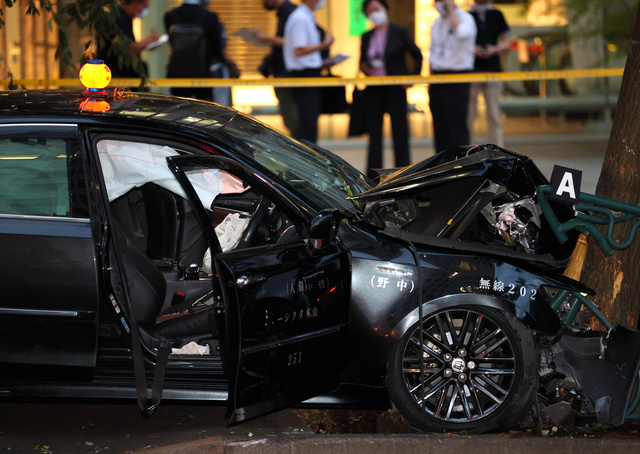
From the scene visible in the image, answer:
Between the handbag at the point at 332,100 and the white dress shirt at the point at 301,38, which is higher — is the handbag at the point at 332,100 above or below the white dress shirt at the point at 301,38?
below

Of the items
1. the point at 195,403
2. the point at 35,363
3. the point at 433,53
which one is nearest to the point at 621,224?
the point at 195,403

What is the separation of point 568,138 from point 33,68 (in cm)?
775

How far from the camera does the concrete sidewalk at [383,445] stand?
4.14m

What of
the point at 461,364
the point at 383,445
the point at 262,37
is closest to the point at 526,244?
the point at 461,364

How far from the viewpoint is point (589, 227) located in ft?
15.5

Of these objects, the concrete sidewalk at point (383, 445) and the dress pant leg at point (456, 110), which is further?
the dress pant leg at point (456, 110)

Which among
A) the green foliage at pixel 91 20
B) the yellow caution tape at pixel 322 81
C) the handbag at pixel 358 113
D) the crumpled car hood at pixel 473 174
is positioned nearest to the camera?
the crumpled car hood at pixel 473 174

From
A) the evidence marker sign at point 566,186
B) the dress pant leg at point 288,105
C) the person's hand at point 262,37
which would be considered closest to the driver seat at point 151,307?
the evidence marker sign at point 566,186

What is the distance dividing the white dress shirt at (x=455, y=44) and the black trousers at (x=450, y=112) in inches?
9.9

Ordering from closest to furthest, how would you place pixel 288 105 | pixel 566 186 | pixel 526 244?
pixel 566 186, pixel 526 244, pixel 288 105

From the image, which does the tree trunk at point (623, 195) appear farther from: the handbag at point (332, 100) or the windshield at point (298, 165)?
the handbag at point (332, 100)

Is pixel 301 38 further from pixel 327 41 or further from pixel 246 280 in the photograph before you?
pixel 246 280

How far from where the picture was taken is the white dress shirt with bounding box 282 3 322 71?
32.7 feet

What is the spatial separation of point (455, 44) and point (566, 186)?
231 inches
